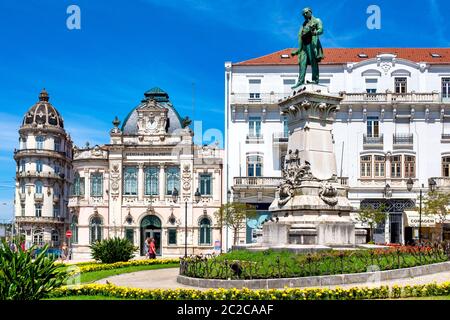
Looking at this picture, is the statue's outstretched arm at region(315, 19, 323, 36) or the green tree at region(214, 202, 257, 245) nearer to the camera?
the statue's outstretched arm at region(315, 19, 323, 36)

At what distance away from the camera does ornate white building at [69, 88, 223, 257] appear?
61719 millimetres

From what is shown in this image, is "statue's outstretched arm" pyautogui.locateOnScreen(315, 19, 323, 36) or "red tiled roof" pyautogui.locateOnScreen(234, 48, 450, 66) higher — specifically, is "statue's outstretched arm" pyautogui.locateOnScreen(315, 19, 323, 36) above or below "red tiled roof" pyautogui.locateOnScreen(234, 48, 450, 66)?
below

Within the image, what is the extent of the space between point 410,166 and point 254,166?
40.6 feet

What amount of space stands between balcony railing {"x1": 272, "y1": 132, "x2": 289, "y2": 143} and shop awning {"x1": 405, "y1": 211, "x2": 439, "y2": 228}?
11067 millimetres

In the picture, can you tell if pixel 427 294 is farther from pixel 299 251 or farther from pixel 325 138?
pixel 325 138

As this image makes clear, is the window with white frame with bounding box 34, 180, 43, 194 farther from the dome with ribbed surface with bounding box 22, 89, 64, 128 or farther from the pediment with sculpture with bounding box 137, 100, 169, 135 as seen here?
the pediment with sculpture with bounding box 137, 100, 169, 135

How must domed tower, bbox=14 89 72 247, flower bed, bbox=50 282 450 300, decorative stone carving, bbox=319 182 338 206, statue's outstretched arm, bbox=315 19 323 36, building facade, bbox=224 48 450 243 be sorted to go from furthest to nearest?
domed tower, bbox=14 89 72 247, building facade, bbox=224 48 450 243, statue's outstretched arm, bbox=315 19 323 36, decorative stone carving, bbox=319 182 338 206, flower bed, bbox=50 282 450 300

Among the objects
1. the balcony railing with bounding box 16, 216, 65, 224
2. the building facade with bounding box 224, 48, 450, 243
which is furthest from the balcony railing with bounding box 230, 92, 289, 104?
the balcony railing with bounding box 16, 216, 65, 224

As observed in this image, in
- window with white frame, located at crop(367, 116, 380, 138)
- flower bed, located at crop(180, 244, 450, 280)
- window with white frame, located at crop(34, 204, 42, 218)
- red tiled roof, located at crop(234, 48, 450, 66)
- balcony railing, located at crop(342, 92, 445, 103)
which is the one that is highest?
red tiled roof, located at crop(234, 48, 450, 66)

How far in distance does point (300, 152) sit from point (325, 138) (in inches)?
42.6

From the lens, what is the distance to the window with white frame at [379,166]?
171ft

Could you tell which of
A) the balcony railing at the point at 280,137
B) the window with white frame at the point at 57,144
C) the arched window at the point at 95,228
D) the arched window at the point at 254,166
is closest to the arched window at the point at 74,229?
the arched window at the point at 95,228
